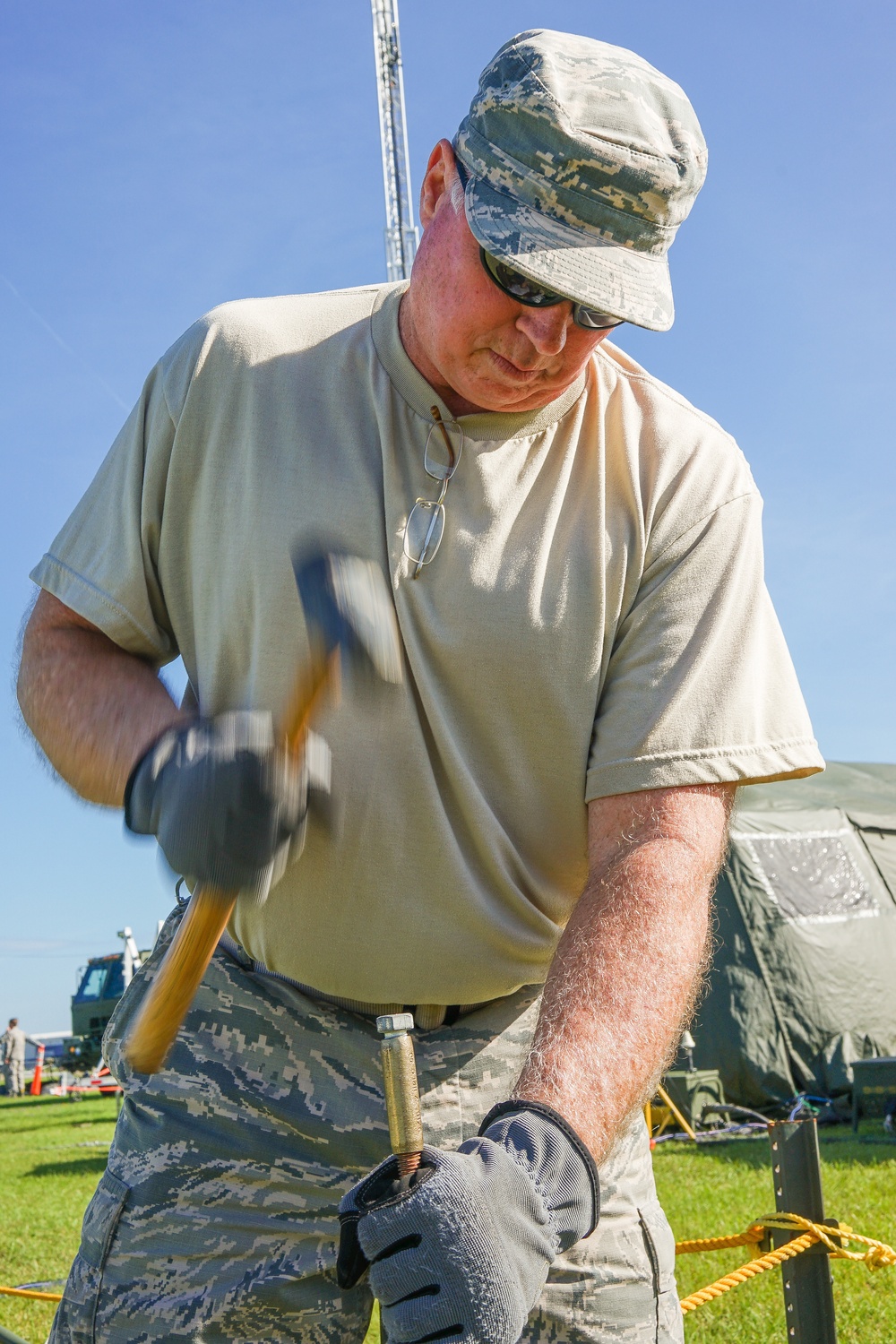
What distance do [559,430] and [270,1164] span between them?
4.30 ft

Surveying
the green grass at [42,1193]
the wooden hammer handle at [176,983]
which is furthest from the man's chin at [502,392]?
the green grass at [42,1193]

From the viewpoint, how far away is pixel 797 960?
32.2 ft

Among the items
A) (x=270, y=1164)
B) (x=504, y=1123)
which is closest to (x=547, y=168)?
(x=504, y=1123)

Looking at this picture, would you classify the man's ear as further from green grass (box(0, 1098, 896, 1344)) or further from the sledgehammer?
green grass (box(0, 1098, 896, 1344))

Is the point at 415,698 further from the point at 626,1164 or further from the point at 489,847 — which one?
Answer: the point at 626,1164

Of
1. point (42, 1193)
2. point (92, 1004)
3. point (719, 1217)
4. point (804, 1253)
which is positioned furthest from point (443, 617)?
point (92, 1004)

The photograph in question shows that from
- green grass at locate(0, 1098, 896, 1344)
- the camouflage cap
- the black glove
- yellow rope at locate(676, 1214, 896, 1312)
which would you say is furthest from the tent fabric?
the black glove

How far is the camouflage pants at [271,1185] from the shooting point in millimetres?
1809

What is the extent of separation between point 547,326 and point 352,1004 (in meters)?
1.13

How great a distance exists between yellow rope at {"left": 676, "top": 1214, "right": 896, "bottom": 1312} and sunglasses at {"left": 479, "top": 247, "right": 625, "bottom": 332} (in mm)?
2286

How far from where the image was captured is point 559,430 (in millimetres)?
2092

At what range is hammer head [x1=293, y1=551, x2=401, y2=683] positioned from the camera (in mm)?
1481

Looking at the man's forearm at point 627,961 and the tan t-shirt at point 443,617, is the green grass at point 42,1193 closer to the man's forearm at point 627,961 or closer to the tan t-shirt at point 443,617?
the tan t-shirt at point 443,617

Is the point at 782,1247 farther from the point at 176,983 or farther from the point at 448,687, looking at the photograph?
the point at 176,983
